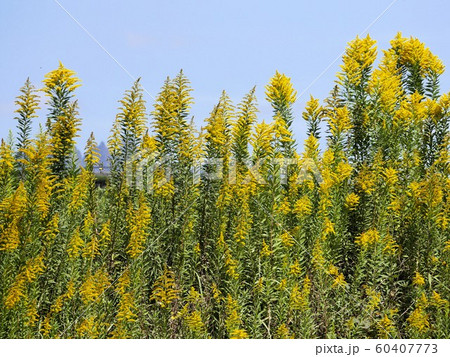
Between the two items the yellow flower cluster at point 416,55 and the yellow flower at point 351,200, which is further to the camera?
the yellow flower cluster at point 416,55

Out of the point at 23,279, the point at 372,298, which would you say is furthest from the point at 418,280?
the point at 23,279

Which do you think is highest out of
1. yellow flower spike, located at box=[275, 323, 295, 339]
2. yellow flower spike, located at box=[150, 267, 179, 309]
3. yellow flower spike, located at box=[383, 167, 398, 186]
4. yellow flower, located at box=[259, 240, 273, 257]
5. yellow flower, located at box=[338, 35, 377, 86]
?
yellow flower, located at box=[338, 35, 377, 86]

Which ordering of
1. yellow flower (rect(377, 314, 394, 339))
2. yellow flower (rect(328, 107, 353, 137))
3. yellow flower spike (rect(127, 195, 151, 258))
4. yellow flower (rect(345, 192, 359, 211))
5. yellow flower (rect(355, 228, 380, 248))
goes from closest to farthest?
yellow flower spike (rect(127, 195, 151, 258)) → yellow flower (rect(377, 314, 394, 339)) → yellow flower (rect(355, 228, 380, 248)) → yellow flower (rect(345, 192, 359, 211)) → yellow flower (rect(328, 107, 353, 137))

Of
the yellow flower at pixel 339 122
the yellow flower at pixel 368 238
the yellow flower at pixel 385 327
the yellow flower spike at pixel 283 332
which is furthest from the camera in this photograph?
the yellow flower at pixel 339 122

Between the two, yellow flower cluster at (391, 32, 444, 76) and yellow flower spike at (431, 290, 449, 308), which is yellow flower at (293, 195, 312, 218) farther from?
yellow flower cluster at (391, 32, 444, 76)

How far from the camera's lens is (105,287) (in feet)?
18.6

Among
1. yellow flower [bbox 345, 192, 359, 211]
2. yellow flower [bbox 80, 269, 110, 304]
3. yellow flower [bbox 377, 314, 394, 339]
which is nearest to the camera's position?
yellow flower [bbox 80, 269, 110, 304]

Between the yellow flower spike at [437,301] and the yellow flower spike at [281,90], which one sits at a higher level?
the yellow flower spike at [281,90]

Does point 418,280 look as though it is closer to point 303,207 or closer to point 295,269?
point 295,269

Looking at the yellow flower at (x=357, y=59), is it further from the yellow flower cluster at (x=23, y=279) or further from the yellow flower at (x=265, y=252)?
the yellow flower cluster at (x=23, y=279)

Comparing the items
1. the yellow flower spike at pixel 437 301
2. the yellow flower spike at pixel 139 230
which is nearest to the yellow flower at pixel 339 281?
the yellow flower spike at pixel 437 301

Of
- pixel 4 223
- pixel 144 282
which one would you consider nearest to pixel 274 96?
pixel 144 282

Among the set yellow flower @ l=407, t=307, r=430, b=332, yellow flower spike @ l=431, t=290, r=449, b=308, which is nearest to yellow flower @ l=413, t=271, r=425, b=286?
yellow flower spike @ l=431, t=290, r=449, b=308

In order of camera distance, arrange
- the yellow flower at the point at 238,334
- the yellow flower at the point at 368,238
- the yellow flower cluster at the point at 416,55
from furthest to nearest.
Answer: the yellow flower cluster at the point at 416,55 → the yellow flower at the point at 368,238 → the yellow flower at the point at 238,334
